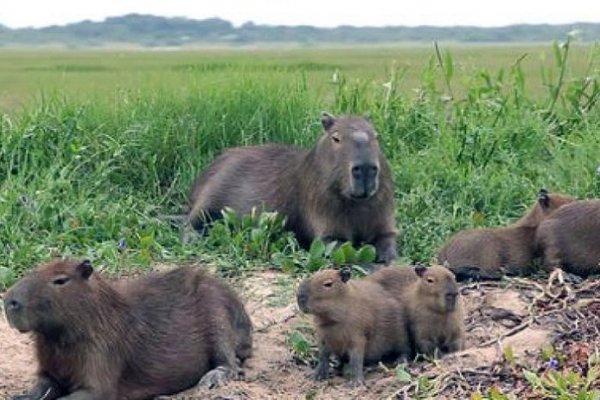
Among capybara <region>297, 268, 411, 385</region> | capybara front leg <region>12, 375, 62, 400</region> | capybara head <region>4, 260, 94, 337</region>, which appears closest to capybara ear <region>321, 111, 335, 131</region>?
capybara <region>297, 268, 411, 385</region>

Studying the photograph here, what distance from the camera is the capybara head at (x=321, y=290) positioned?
592 cm

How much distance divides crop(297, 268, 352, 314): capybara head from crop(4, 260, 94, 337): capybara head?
2.75ft

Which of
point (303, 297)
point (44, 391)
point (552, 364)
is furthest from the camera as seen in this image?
point (303, 297)

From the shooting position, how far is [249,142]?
9.30 m

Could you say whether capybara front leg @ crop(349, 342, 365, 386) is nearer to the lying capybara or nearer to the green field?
the lying capybara

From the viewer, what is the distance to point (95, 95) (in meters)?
9.92

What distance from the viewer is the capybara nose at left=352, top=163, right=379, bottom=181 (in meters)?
7.71

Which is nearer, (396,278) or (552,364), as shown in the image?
(552,364)

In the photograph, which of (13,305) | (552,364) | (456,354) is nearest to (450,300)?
(456,354)

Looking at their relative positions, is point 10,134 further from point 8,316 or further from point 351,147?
point 8,316

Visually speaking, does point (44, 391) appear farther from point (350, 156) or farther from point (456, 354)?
point (350, 156)

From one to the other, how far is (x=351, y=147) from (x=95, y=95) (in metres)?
2.70

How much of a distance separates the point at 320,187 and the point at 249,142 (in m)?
1.32

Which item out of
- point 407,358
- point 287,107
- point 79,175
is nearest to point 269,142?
point 287,107
